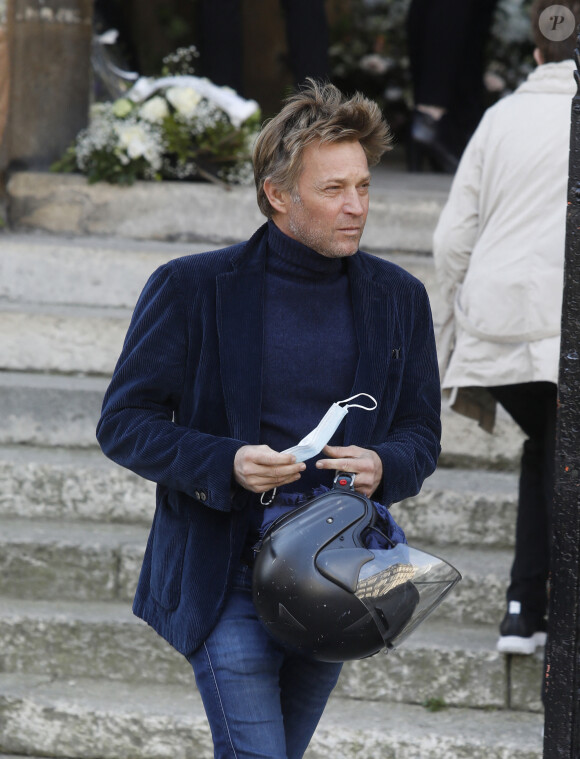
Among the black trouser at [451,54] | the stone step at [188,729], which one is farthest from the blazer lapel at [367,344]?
the black trouser at [451,54]

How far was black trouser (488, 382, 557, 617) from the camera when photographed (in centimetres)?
372

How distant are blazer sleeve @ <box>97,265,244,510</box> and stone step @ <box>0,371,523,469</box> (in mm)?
2192

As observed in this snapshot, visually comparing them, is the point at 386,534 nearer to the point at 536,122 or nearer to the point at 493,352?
the point at 493,352

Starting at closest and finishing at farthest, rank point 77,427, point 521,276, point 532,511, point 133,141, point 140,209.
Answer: point 521,276 < point 532,511 < point 77,427 < point 133,141 < point 140,209

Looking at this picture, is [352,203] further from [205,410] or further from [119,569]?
[119,569]

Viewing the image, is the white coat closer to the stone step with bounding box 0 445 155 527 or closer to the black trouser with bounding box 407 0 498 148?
the stone step with bounding box 0 445 155 527

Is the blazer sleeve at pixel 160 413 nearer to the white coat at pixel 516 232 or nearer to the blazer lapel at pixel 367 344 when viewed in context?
the blazer lapel at pixel 367 344

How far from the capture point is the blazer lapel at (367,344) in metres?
2.46

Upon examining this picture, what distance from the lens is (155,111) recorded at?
574 centimetres

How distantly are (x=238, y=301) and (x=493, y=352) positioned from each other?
53.0 inches

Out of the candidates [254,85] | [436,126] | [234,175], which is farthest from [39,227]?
[254,85]

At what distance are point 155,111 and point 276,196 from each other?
3424 mm

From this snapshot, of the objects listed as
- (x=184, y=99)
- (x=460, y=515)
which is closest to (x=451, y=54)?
(x=184, y=99)

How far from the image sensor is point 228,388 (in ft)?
7.90
